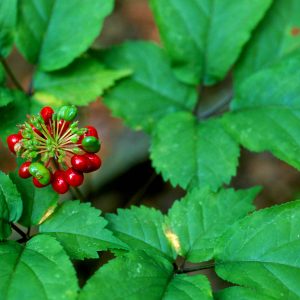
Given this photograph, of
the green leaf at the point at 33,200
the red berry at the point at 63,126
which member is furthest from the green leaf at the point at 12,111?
the red berry at the point at 63,126

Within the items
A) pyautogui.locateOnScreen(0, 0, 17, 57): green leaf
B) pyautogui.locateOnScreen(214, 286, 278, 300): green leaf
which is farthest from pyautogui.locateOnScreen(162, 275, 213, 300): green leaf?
pyautogui.locateOnScreen(0, 0, 17, 57): green leaf

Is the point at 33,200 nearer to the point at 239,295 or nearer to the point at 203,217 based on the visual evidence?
the point at 203,217

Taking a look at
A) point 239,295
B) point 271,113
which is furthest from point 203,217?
point 271,113

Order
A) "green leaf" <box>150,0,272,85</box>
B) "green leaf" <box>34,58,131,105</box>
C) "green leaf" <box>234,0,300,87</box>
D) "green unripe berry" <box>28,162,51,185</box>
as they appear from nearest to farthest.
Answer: "green unripe berry" <box>28,162,51,185</box> < "green leaf" <box>34,58,131,105</box> < "green leaf" <box>150,0,272,85</box> < "green leaf" <box>234,0,300,87</box>

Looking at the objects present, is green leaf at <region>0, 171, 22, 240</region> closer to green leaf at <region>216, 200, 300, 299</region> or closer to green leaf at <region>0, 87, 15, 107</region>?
green leaf at <region>0, 87, 15, 107</region>

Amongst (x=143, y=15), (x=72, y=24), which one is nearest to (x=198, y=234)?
(x=72, y=24)

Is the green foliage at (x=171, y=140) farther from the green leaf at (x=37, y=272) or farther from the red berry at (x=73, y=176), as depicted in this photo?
the red berry at (x=73, y=176)
